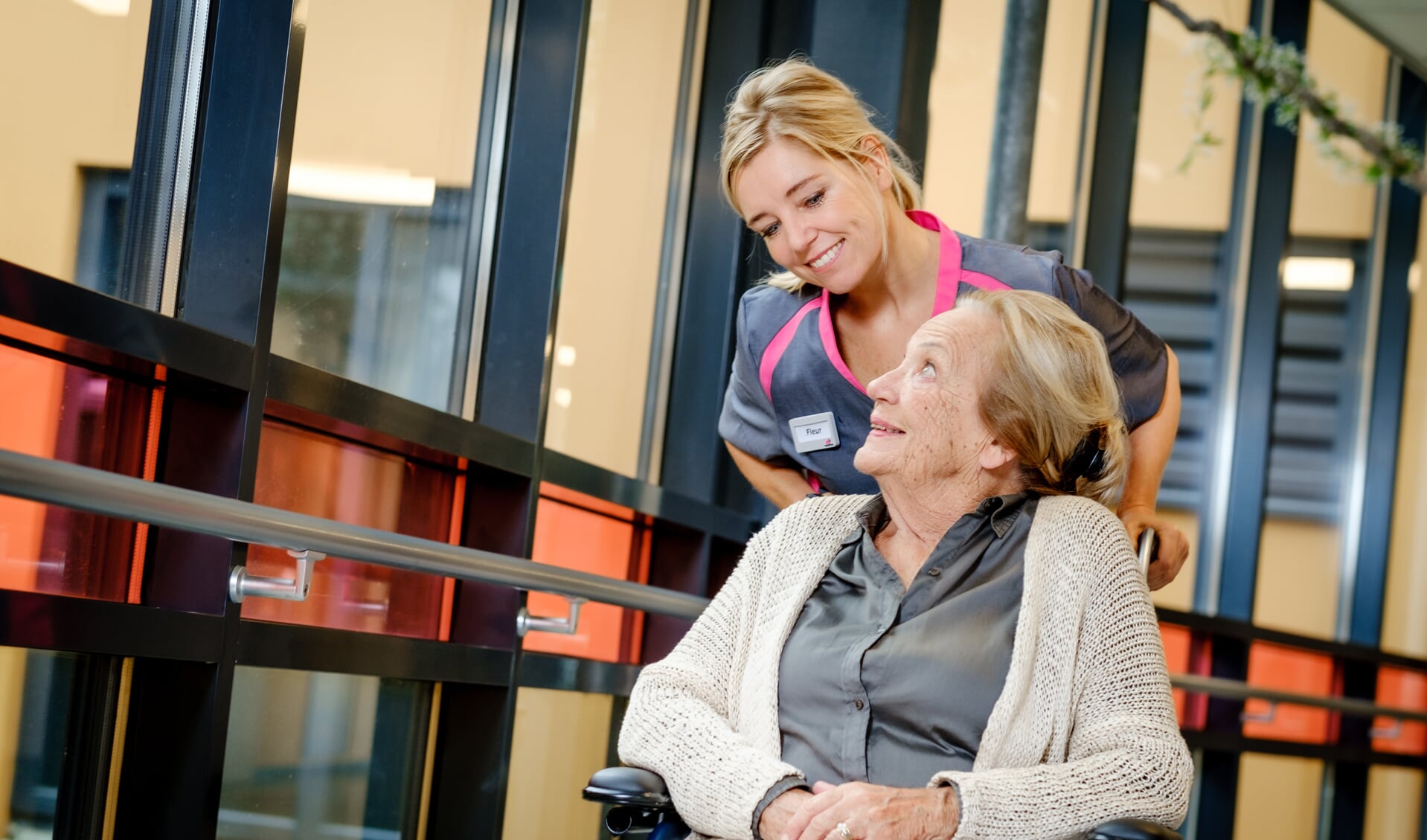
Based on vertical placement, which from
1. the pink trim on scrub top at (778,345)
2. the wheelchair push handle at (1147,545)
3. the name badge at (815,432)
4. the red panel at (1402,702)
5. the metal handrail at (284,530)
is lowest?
the red panel at (1402,702)

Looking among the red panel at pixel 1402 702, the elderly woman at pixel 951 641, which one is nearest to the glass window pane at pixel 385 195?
the elderly woman at pixel 951 641

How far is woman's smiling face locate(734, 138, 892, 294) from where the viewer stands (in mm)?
2107

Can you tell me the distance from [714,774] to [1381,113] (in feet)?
23.3

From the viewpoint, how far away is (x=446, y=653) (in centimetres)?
243

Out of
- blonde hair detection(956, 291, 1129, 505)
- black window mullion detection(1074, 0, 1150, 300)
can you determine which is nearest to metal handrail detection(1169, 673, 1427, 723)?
blonde hair detection(956, 291, 1129, 505)

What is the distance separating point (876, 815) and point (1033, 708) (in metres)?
0.26

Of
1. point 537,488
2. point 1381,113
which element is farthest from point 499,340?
point 1381,113

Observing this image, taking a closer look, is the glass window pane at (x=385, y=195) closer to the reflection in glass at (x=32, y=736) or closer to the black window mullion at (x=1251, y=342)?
the reflection in glass at (x=32, y=736)

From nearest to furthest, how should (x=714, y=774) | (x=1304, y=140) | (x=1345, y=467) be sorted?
(x=714, y=774), (x=1304, y=140), (x=1345, y=467)

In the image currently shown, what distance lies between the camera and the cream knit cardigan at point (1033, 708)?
5.13 ft

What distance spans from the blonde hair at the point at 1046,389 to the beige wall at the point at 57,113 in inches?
45.2

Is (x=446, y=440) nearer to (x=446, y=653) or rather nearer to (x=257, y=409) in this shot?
(x=446, y=653)

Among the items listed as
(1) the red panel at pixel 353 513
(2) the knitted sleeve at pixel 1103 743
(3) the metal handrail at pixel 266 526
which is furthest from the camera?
(1) the red panel at pixel 353 513

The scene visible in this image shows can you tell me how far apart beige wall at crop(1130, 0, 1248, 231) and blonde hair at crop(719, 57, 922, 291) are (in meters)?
3.66
